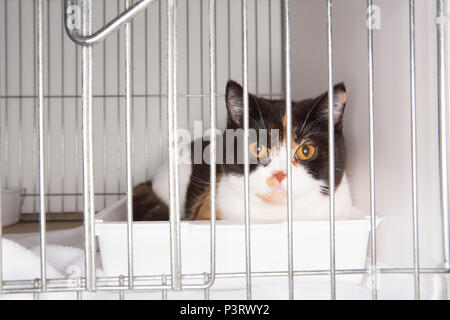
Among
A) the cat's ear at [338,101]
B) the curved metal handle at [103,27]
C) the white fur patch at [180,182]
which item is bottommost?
the white fur patch at [180,182]

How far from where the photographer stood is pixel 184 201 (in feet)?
3.91

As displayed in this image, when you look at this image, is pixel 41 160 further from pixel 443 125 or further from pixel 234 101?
pixel 443 125

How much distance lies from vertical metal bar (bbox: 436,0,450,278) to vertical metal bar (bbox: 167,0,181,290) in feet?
1.47

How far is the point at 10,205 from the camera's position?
5.67ft

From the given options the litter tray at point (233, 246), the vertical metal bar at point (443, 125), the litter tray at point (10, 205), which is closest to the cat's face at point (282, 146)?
the litter tray at point (233, 246)

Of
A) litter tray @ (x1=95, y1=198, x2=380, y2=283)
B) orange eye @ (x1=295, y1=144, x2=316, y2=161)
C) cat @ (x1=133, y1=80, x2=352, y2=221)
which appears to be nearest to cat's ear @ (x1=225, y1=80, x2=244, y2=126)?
cat @ (x1=133, y1=80, x2=352, y2=221)

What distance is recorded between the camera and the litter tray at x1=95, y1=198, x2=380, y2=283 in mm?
772

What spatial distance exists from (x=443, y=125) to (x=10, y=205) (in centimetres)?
169

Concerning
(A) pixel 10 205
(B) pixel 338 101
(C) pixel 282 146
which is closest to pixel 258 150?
(C) pixel 282 146

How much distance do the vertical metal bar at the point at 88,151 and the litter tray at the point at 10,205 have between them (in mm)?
1211

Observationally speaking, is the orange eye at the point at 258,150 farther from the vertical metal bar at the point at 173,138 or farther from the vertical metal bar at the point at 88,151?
the vertical metal bar at the point at 88,151

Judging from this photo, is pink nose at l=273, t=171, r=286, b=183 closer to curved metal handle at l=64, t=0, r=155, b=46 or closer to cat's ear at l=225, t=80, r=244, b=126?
cat's ear at l=225, t=80, r=244, b=126

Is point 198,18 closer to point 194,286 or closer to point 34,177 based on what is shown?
point 34,177

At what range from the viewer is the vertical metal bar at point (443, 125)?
0.67 metres
